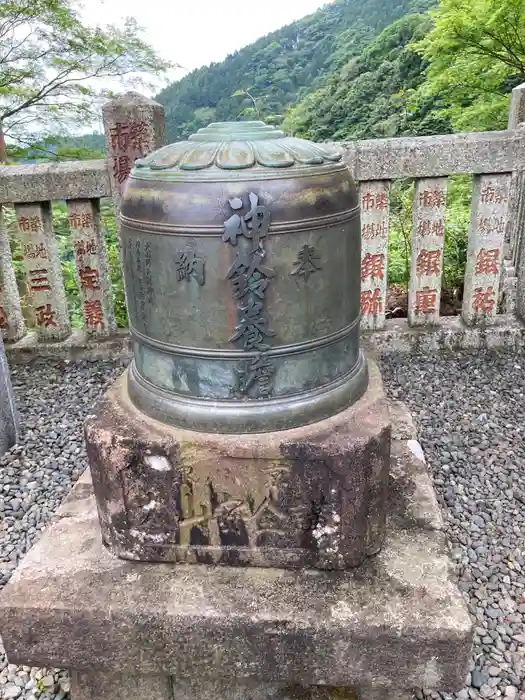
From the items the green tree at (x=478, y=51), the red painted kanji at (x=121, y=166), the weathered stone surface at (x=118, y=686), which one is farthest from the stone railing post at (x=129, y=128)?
the green tree at (x=478, y=51)

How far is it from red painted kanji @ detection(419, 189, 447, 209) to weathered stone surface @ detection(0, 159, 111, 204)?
112 inches

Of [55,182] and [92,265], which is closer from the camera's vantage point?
[55,182]

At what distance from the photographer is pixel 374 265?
4891 millimetres

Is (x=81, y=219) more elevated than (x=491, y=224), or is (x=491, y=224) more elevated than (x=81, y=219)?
(x=81, y=219)

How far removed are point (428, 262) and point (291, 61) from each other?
83.4ft

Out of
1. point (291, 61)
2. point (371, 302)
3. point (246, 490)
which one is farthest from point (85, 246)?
point (291, 61)

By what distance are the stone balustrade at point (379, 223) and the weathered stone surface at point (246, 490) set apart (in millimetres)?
3079

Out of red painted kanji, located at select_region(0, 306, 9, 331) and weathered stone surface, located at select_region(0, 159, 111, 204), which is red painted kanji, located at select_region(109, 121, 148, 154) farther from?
red painted kanji, located at select_region(0, 306, 9, 331)

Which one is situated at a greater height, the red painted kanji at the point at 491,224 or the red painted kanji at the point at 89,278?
the red painted kanji at the point at 491,224

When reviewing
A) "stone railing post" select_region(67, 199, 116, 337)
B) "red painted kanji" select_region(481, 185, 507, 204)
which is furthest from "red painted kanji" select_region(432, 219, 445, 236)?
"stone railing post" select_region(67, 199, 116, 337)

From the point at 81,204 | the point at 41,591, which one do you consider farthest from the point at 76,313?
the point at 41,591

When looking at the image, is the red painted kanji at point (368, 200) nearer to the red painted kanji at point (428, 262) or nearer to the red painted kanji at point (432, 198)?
the red painted kanji at point (432, 198)

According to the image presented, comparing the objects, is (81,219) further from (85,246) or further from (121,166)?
(121,166)

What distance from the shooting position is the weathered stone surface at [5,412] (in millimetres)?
3822
